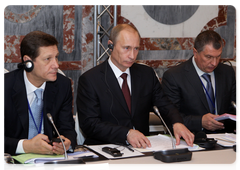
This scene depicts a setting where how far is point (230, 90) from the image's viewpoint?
3.20m

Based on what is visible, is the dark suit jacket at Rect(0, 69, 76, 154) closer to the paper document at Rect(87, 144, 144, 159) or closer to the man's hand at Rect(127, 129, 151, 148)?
the paper document at Rect(87, 144, 144, 159)

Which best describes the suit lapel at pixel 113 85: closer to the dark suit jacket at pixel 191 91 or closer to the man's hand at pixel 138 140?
the man's hand at pixel 138 140

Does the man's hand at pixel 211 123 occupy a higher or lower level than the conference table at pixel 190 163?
higher

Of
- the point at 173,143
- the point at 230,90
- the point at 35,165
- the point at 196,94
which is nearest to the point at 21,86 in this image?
the point at 35,165

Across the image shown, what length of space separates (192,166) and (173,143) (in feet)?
1.18

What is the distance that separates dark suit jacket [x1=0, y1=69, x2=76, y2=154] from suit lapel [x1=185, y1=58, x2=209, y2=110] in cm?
126

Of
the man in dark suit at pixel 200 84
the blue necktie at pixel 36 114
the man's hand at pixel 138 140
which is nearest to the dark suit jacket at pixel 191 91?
the man in dark suit at pixel 200 84

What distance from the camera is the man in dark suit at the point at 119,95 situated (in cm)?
250

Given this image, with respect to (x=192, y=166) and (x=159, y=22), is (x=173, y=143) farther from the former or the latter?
(x=159, y=22)

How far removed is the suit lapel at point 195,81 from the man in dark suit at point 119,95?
41cm

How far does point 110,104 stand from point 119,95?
0.34 feet

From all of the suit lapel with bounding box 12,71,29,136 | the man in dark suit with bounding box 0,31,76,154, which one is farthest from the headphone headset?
the suit lapel with bounding box 12,71,29,136

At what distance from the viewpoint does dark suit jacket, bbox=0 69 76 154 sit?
2.24 m

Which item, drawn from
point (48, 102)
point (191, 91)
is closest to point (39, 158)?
point (48, 102)
